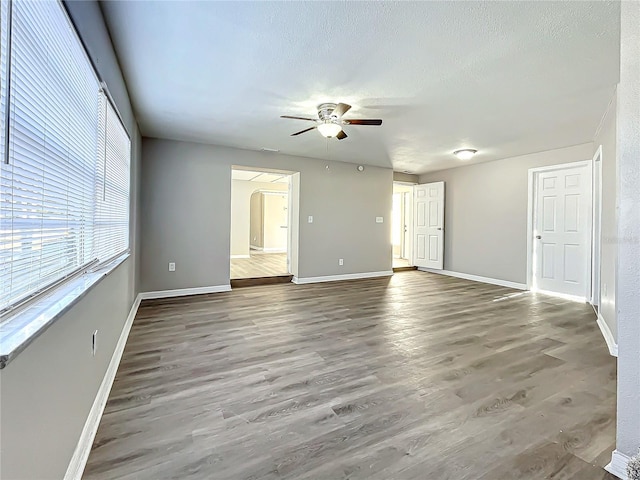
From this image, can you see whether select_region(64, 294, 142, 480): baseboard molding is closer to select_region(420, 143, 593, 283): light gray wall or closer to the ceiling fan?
the ceiling fan

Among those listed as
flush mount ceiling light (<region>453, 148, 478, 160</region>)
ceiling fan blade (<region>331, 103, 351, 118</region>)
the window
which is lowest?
the window

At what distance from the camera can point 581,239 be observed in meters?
4.73

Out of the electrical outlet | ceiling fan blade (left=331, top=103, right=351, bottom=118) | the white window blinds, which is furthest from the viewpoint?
ceiling fan blade (left=331, top=103, right=351, bottom=118)

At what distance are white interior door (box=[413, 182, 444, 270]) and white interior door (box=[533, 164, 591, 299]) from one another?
1856mm

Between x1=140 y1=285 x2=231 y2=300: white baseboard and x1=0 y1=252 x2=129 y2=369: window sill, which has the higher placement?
x1=0 y1=252 x2=129 y2=369: window sill

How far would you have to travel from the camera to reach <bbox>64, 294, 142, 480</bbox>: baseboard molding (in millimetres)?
1377

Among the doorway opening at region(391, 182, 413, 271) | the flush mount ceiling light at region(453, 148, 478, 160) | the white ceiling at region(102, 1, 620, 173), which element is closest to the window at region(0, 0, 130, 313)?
the white ceiling at region(102, 1, 620, 173)

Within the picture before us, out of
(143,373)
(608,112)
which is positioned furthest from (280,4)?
(608,112)

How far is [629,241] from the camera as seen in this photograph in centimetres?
146

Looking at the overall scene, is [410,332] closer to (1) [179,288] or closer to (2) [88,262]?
(2) [88,262]

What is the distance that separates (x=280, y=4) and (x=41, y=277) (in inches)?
69.1

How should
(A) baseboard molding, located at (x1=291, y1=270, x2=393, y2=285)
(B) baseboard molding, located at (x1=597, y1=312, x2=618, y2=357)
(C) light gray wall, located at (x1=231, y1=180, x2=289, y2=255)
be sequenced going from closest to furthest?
(B) baseboard molding, located at (x1=597, y1=312, x2=618, y2=357)
(A) baseboard molding, located at (x1=291, y1=270, x2=393, y2=285)
(C) light gray wall, located at (x1=231, y1=180, x2=289, y2=255)

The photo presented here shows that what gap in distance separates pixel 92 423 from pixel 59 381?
615 mm

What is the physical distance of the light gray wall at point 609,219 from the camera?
2966 mm
